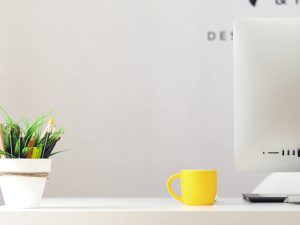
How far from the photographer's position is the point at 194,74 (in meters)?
2.79

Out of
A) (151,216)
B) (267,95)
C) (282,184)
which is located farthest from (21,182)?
(282,184)

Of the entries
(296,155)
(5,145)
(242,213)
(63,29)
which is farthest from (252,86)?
(63,29)

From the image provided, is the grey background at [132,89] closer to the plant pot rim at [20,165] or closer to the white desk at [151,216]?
the plant pot rim at [20,165]

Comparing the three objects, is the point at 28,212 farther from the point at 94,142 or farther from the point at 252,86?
the point at 94,142

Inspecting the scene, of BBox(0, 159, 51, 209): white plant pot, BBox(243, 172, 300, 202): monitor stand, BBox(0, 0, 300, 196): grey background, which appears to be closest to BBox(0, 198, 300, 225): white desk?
BBox(0, 159, 51, 209): white plant pot

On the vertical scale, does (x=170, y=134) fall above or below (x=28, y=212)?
below

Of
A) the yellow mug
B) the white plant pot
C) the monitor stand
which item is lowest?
the monitor stand

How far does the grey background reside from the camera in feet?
9.11

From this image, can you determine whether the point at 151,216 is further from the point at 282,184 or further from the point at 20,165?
the point at 282,184

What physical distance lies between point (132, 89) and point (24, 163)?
1.58 m

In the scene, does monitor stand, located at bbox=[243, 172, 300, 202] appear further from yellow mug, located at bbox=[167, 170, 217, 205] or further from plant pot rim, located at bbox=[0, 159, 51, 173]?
plant pot rim, located at bbox=[0, 159, 51, 173]

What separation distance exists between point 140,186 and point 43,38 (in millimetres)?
874

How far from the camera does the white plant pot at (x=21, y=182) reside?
1.24 meters

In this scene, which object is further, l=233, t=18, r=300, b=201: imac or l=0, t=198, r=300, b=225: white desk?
l=233, t=18, r=300, b=201: imac
